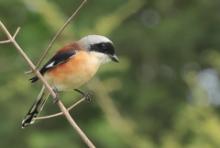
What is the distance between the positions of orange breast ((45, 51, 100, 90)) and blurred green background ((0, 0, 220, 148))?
241 cm

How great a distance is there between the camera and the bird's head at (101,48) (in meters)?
5.12

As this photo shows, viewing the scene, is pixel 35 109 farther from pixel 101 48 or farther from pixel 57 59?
pixel 101 48

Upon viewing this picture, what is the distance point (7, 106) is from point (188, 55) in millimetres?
5294

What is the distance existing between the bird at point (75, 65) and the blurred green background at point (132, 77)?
7.68 feet

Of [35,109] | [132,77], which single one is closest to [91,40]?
[35,109]

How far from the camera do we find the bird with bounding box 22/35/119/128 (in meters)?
5.19

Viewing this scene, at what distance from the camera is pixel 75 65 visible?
17.5 feet

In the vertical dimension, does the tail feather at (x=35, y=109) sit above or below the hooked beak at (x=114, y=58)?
below

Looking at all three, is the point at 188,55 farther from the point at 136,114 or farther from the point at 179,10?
the point at 136,114

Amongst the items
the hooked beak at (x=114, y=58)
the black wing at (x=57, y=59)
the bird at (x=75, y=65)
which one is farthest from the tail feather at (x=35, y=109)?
the hooked beak at (x=114, y=58)

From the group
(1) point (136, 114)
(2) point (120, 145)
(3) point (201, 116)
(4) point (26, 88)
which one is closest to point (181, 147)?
(3) point (201, 116)

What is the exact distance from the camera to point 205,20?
1647cm

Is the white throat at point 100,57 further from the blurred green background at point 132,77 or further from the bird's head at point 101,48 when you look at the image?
the blurred green background at point 132,77

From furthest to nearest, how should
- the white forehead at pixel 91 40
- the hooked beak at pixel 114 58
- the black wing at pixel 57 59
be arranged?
the black wing at pixel 57 59, the white forehead at pixel 91 40, the hooked beak at pixel 114 58
